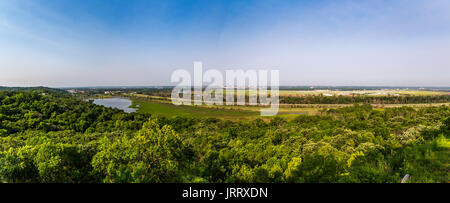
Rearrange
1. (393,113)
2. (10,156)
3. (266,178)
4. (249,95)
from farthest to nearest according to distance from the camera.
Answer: (249,95) → (393,113) → (266,178) → (10,156)

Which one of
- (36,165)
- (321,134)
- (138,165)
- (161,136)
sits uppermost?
(161,136)

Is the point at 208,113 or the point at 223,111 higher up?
the point at 223,111

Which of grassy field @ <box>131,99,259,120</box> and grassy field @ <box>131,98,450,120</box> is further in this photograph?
grassy field @ <box>131,98,450,120</box>

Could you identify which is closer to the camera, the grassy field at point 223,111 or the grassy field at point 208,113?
the grassy field at point 208,113

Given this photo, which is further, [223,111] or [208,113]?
[223,111]
